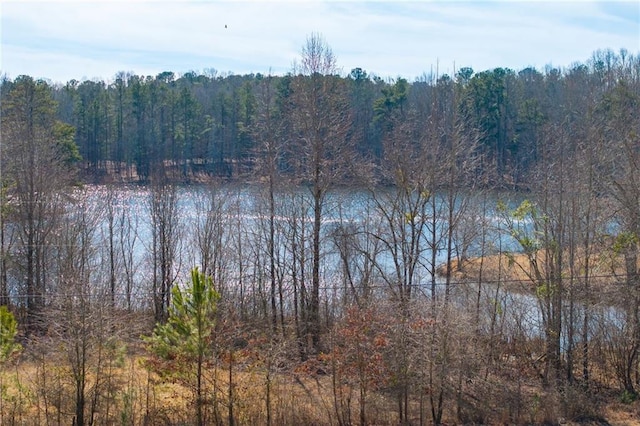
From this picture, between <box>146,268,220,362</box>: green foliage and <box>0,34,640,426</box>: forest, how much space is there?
5 centimetres

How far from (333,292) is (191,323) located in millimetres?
9505

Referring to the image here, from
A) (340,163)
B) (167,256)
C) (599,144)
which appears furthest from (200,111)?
(599,144)

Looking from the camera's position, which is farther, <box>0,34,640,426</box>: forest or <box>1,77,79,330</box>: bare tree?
<box>1,77,79,330</box>: bare tree

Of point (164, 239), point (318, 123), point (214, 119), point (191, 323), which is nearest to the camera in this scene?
point (191, 323)

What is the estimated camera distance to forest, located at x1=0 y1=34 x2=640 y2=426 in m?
15.8

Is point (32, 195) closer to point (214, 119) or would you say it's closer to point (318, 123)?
point (318, 123)

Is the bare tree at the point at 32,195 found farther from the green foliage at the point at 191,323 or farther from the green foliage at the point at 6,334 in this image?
the green foliage at the point at 191,323

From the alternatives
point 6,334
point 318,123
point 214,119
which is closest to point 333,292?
point 318,123

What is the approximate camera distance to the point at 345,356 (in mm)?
16016

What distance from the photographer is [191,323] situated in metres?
15.0

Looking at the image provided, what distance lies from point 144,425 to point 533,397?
32.1 ft

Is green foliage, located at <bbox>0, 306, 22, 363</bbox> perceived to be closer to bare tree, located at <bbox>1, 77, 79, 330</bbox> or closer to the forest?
the forest

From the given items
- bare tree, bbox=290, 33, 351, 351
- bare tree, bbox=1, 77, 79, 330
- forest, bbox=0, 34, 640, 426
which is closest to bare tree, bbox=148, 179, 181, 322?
forest, bbox=0, 34, 640, 426

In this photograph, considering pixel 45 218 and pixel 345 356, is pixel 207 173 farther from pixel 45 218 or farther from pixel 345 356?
pixel 345 356
